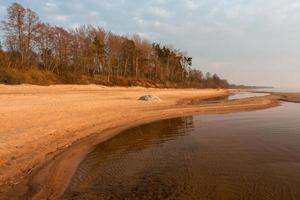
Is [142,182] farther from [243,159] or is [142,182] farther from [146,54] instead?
[146,54]

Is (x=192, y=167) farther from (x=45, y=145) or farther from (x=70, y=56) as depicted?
(x=70, y=56)

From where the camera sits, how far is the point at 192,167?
9688 mm

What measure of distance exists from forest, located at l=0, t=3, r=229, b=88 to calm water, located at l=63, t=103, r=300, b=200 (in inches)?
1358

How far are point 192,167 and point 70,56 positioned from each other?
2410 inches

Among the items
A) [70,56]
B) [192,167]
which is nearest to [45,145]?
[192,167]

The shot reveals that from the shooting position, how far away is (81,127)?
15.5 m

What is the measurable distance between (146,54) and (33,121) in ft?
259

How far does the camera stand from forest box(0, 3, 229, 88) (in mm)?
49225

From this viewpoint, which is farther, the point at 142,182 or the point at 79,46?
the point at 79,46

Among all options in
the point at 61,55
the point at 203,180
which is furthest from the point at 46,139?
the point at 61,55

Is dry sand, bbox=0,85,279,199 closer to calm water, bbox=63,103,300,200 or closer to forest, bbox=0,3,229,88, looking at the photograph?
calm water, bbox=63,103,300,200

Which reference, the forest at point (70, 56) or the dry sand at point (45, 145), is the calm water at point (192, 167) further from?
the forest at point (70, 56)

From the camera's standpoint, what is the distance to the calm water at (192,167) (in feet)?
24.5

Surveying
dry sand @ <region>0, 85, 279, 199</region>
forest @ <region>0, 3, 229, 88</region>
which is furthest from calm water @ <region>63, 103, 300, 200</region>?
forest @ <region>0, 3, 229, 88</region>
